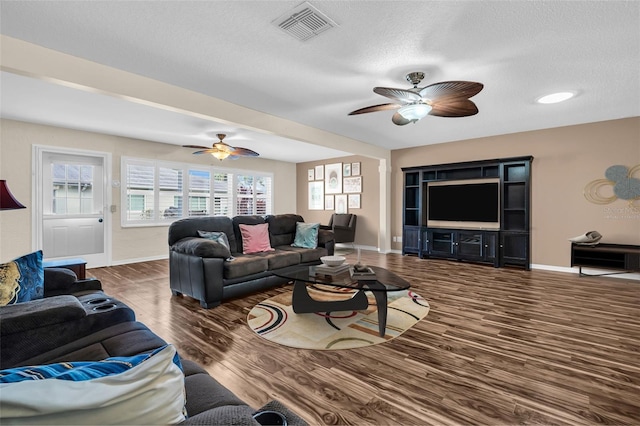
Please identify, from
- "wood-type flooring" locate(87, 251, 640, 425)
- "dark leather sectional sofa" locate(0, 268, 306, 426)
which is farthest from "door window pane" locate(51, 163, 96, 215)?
"dark leather sectional sofa" locate(0, 268, 306, 426)

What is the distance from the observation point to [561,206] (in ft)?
16.9

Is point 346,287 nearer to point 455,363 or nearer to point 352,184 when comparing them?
point 455,363

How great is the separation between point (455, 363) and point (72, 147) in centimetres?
660

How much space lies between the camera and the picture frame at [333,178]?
8483mm

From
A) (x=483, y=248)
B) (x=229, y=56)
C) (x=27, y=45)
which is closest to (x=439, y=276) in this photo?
(x=483, y=248)

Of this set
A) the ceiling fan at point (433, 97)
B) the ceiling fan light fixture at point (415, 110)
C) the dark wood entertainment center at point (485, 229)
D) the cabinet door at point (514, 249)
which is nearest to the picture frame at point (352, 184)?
the dark wood entertainment center at point (485, 229)

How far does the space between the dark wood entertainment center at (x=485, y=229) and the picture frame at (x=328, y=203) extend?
254 cm

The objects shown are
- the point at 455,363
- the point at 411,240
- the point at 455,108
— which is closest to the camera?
the point at 455,363

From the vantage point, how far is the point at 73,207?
17.7ft

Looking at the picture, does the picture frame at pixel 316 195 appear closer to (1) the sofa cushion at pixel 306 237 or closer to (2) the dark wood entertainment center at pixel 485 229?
(2) the dark wood entertainment center at pixel 485 229

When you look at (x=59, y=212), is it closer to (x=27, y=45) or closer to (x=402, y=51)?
(x=27, y=45)

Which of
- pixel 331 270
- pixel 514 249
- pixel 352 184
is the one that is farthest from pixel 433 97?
pixel 352 184

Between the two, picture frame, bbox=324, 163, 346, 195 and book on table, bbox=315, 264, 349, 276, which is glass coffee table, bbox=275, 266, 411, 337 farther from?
picture frame, bbox=324, 163, 346, 195

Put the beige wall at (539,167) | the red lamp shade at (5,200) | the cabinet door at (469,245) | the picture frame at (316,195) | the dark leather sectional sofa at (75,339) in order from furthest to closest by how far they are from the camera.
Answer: the picture frame at (316,195), the cabinet door at (469,245), the beige wall at (539,167), the red lamp shade at (5,200), the dark leather sectional sofa at (75,339)
